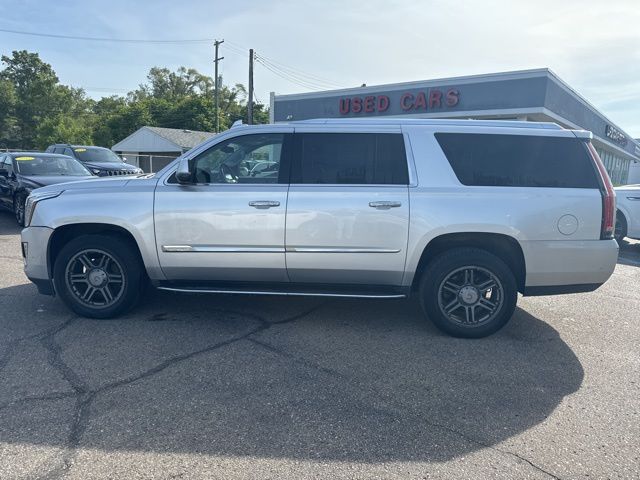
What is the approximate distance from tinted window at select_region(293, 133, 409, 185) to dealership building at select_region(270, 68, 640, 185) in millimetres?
14148

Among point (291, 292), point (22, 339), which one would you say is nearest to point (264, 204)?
point (291, 292)

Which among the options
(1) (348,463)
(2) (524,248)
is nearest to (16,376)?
(1) (348,463)

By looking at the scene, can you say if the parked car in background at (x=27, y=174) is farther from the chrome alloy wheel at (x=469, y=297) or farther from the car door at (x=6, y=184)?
the chrome alloy wheel at (x=469, y=297)

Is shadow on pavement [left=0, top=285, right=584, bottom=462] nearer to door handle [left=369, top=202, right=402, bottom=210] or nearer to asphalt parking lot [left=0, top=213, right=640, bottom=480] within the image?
asphalt parking lot [left=0, top=213, right=640, bottom=480]

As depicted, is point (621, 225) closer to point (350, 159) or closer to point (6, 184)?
point (350, 159)

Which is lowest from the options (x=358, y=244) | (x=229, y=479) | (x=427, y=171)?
(x=229, y=479)

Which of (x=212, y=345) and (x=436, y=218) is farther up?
(x=436, y=218)

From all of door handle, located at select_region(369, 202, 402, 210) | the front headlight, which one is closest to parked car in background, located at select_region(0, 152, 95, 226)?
the front headlight

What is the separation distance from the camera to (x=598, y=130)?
26.0 meters

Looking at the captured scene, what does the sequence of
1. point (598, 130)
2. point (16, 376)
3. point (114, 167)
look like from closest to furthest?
point (16, 376)
point (114, 167)
point (598, 130)

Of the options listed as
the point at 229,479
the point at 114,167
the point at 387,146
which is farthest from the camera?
the point at 114,167

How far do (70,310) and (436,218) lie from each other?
3.81 m

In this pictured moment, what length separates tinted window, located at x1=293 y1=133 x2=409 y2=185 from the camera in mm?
4320

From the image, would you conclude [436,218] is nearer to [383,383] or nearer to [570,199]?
[570,199]
